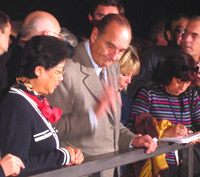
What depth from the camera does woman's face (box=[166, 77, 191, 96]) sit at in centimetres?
286

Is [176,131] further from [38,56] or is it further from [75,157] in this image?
[38,56]

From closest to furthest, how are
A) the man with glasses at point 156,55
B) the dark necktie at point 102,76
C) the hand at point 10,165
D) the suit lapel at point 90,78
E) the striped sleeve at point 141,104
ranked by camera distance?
the hand at point 10,165, the suit lapel at point 90,78, the dark necktie at point 102,76, the striped sleeve at point 141,104, the man with glasses at point 156,55

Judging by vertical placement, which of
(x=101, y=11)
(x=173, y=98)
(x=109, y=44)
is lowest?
(x=173, y=98)

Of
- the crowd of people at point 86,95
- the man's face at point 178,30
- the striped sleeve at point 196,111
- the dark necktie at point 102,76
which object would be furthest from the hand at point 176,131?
the man's face at point 178,30

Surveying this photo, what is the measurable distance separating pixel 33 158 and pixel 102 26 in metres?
0.94

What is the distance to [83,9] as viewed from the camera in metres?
5.20

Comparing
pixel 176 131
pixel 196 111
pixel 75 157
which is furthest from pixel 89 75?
pixel 196 111

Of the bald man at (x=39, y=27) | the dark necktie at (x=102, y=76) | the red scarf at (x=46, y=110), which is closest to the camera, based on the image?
the red scarf at (x=46, y=110)

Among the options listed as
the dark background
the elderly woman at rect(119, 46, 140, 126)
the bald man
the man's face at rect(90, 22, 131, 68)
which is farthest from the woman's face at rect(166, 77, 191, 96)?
the dark background

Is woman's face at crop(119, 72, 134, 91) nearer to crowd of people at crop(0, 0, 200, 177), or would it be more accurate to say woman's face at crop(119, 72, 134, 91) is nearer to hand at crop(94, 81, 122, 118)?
crowd of people at crop(0, 0, 200, 177)

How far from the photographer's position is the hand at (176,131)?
2623 millimetres

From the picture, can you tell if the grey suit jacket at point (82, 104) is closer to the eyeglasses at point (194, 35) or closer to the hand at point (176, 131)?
the hand at point (176, 131)

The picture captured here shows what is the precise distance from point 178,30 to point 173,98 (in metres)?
1.21

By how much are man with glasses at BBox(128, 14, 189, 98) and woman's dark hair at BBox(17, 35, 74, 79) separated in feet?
3.83
